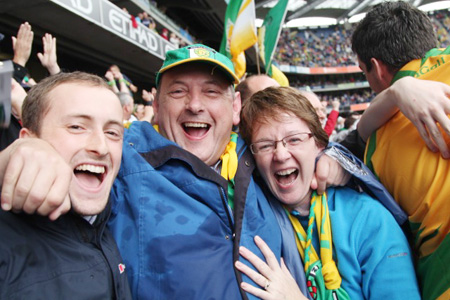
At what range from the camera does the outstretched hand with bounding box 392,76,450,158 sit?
135 cm

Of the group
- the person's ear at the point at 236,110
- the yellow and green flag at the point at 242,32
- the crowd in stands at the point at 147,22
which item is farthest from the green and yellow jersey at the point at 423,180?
the crowd in stands at the point at 147,22

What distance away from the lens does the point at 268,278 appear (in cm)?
146

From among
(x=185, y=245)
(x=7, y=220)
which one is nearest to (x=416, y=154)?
(x=185, y=245)

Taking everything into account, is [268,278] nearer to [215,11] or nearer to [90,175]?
[90,175]

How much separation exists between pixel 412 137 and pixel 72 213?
1.54 m

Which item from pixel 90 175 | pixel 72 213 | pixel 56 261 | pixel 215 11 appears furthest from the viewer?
pixel 215 11

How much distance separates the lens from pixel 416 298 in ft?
4.58

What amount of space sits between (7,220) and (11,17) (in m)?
10.7

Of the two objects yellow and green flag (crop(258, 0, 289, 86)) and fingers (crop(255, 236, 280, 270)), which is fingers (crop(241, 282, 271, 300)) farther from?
yellow and green flag (crop(258, 0, 289, 86))

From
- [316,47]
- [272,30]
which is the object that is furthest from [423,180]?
[316,47]

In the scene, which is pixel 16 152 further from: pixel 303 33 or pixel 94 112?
pixel 303 33

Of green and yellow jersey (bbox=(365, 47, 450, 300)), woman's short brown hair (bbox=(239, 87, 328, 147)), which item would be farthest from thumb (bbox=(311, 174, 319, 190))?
green and yellow jersey (bbox=(365, 47, 450, 300))

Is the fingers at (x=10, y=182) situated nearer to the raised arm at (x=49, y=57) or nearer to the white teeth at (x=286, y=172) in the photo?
the white teeth at (x=286, y=172)

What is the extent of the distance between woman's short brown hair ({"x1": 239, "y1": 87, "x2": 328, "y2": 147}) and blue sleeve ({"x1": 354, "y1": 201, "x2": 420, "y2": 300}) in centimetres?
50
